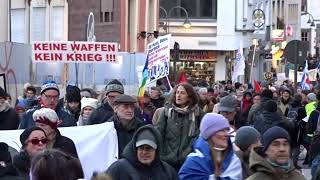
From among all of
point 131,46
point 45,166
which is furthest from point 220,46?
point 45,166

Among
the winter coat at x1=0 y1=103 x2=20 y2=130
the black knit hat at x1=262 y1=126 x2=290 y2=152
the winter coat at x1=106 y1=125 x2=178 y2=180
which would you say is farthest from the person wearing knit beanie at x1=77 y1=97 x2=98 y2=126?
the black knit hat at x1=262 y1=126 x2=290 y2=152

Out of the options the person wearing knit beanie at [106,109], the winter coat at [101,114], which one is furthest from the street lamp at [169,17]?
the winter coat at [101,114]

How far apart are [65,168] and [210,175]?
2576 millimetres

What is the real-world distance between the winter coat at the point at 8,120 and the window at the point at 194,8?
4261 cm

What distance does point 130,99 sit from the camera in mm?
9719

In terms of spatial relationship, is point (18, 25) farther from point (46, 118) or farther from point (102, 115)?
point (46, 118)

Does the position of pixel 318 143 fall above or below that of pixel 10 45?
below

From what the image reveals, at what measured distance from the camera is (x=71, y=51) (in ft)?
54.4

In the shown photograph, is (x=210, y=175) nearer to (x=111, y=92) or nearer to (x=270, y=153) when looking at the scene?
(x=270, y=153)

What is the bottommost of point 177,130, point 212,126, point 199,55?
point 177,130

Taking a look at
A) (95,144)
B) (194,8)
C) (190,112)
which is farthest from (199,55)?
(190,112)

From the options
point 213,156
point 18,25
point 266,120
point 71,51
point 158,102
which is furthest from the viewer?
point 18,25

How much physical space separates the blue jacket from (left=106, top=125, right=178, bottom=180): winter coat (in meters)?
0.14

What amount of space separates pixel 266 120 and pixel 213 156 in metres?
6.99
